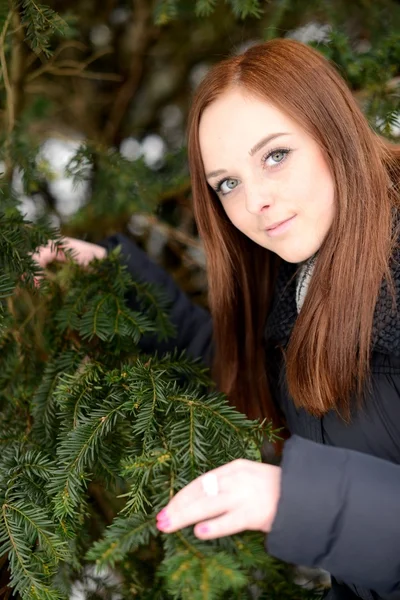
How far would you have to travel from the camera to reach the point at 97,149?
1.43m

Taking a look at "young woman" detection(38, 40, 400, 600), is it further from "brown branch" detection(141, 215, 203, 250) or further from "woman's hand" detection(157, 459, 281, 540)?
"brown branch" detection(141, 215, 203, 250)

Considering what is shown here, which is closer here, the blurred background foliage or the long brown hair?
the long brown hair

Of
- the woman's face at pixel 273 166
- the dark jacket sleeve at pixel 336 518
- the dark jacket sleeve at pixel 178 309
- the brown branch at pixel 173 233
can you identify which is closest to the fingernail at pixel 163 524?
the dark jacket sleeve at pixel 336 518

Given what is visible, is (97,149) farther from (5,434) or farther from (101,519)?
(101,519)

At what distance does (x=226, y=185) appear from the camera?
1.17 m

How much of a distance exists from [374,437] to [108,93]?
4.75 feet

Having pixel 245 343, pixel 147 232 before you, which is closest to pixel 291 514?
pixel 245 343

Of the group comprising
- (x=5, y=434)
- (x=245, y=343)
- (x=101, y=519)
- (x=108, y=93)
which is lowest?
(x=101, y=519)

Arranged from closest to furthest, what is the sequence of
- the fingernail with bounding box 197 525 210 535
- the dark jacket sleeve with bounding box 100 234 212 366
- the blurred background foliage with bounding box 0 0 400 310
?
1. the fingernail with bounding box 197 525 210 535
2. the blurred background foliage with bounding box 0 0 400 310
3. the dark jacket sleeve with bounding box 100 234 212 366

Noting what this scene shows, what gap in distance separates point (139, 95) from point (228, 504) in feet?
5.25

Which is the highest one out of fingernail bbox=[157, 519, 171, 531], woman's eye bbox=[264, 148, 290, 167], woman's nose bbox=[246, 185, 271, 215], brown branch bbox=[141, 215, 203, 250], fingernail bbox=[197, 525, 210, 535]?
woman's eye bbox=[264, 148, 290, 167]

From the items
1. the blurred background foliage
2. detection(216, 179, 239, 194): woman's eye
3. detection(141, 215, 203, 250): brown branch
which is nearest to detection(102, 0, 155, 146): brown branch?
the blurred background foliage

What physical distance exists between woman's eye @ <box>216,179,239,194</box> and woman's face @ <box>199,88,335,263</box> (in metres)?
0.03

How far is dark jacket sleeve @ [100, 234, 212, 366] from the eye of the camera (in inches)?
58.2
